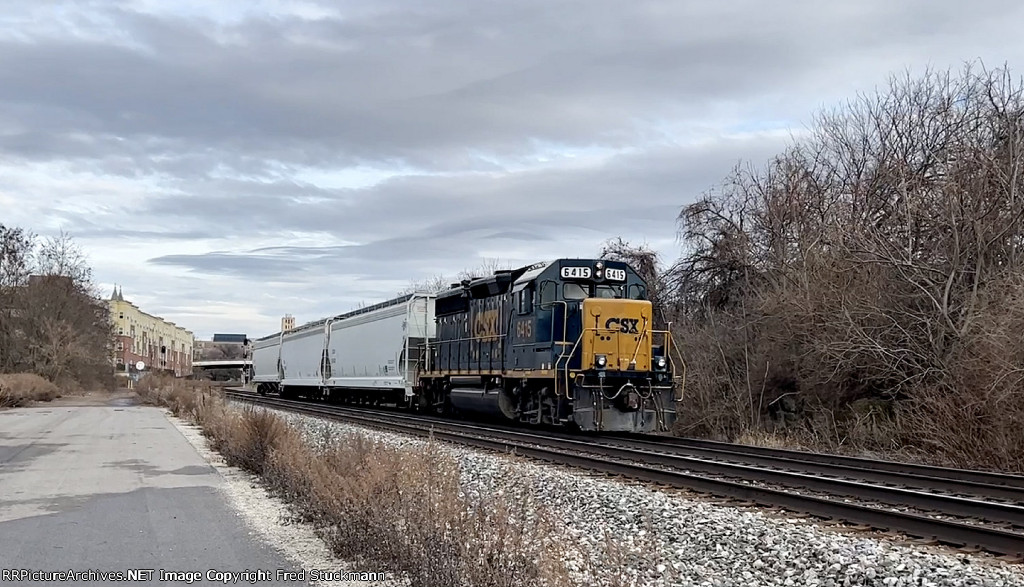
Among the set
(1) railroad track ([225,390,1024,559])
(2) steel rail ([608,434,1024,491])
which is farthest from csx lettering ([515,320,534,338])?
(2) steel rail ([608,434,1024,491])

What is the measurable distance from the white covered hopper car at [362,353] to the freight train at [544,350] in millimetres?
75

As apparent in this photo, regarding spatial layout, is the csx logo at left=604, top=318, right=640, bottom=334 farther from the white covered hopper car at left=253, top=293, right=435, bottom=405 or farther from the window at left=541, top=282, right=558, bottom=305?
the white covered hopper car at left=253, top=293, right=435, bottom=405

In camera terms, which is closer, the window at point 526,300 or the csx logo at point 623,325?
the csx logo at point 623,325

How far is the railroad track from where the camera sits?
8570 mm

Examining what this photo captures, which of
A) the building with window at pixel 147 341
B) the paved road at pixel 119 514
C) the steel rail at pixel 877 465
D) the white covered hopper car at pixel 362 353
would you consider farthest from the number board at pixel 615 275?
the building with window at pixel 147 341

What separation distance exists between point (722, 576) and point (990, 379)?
34.8 feet

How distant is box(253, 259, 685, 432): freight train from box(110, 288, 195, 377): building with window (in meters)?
→ 64.9

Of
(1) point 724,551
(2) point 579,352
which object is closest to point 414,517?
(1) point 724,551

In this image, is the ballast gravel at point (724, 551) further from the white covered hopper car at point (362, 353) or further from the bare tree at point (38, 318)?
the bare tree at point (38, 318)

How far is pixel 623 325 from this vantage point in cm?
1917

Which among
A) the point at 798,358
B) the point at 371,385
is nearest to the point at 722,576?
the point at 798,358

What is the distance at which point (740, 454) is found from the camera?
15.6 m

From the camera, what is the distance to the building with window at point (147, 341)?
106m

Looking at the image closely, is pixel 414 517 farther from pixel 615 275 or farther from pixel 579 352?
pixel 615 275
